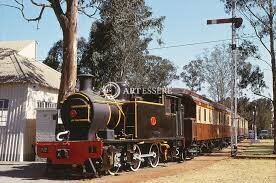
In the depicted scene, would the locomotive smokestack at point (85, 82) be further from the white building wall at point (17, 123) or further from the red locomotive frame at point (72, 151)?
the white building wall at point (17, 123)

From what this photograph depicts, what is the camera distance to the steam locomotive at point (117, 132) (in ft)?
47.5

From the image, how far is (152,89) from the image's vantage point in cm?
1847

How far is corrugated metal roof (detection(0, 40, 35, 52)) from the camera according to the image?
27042 millimetres

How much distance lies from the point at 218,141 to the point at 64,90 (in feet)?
50.4

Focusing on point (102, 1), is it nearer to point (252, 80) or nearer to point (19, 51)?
Answer: point (19, 51)

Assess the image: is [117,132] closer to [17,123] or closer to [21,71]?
[17,123]

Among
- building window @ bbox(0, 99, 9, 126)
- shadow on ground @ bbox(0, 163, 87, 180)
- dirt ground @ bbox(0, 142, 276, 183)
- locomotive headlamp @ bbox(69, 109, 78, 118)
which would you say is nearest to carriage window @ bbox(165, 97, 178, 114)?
dirt ground @ bbox(0, 142, 276, 183)

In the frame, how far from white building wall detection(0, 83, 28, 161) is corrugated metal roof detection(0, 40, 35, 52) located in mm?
5414

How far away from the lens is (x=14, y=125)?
854 inches

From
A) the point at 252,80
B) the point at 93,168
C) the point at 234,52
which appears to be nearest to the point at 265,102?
the point at 252,80

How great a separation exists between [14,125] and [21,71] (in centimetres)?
269

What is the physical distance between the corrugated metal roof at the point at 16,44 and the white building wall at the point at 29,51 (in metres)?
0.16

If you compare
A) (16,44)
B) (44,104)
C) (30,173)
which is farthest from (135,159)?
(16,44)

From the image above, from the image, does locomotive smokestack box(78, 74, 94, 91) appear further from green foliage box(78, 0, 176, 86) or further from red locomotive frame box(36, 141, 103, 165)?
green foliage box(78, 0, 176, 86)
